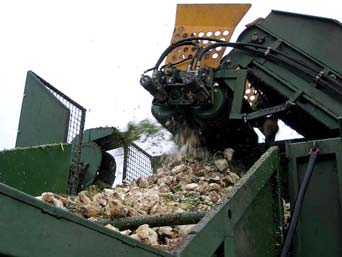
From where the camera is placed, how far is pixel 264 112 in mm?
4477

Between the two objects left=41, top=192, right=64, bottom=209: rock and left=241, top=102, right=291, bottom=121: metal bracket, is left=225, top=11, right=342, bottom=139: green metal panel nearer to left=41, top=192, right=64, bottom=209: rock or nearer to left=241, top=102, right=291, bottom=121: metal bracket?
left=241, top=102, right=291, bottom=121: metal bracket

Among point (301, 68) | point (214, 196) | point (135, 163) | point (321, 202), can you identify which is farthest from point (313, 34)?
point (321, 202)

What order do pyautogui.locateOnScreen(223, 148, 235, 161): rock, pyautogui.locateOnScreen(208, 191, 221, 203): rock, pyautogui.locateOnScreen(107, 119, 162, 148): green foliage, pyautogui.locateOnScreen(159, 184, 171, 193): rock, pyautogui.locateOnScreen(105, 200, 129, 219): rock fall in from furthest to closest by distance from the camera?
1. pyautogui.locateOnScreen(107, 119, 162, 148): green foliage
2. pyautogui.locateOnScreen(223, 148, 235, 161): rock
3. pyautogui.locateOnScreen(159, 184, 171, 193): rock
4. pyautogui.locateOnScreen(208, 191, 221, 203): rock
5. pyautogui.locateOnScreen(105, 200, 129, 219): rock

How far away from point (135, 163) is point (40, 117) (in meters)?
1.41

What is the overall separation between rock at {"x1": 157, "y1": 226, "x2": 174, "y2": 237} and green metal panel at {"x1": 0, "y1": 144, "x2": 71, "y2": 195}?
1123 mm

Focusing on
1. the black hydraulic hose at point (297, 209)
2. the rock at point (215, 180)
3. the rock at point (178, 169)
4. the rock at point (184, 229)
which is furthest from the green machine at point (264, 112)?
the rock at point (215, 180)

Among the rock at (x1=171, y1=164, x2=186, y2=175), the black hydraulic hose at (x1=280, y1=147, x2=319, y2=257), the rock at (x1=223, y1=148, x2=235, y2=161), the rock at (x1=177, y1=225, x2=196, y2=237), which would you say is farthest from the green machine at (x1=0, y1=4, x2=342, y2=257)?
the rock at (x1=171, y1=164, x2=186, y2=175)

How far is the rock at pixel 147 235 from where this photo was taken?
2.11m

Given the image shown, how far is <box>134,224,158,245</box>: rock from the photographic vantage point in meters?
2.11

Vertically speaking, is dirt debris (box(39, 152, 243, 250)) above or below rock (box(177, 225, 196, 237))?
above

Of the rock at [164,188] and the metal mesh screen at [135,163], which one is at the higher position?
the metal mesh screen at [135,163]

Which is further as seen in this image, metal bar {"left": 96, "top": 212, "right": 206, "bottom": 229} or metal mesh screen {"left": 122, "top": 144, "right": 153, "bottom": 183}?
metal mesh screen {"left": 122, "top": 144, "right": 153, "bottom": 183}

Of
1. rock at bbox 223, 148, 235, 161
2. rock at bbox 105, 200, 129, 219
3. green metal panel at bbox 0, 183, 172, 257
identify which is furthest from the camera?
rock at bbox 223, 148, 235, 161

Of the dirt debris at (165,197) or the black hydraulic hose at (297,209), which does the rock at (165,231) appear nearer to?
the dirt debris at (165,197)
